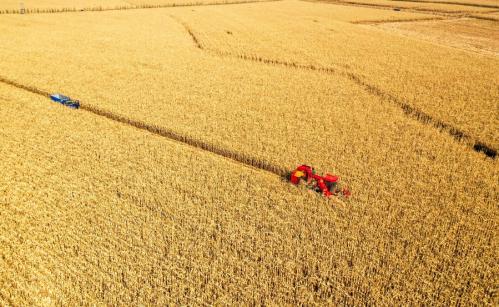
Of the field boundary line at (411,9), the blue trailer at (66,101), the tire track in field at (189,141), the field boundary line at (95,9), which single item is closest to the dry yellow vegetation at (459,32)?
the field boundary line at (411,9)

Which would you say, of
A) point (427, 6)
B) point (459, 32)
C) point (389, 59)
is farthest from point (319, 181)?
point (427, 6)

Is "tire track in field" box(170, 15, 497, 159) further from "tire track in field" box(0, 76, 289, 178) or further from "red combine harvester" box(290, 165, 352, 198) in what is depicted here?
"tire track in field" box(0, 76, 289, 178)

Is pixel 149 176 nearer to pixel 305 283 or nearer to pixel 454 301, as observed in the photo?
pixel 305 283

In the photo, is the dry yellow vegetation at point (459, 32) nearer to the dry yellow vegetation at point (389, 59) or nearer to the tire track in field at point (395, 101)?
the dry yellow vegetation at point (389, 59)

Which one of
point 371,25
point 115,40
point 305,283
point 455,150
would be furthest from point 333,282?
point 371,25

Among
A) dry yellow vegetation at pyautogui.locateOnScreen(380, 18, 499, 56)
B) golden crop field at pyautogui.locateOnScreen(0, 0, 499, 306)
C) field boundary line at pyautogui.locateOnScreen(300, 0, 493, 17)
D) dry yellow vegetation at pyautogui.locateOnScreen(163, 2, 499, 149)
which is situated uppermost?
field boundary line at pyautogui.locateOnScreen(300, 0, 493, 17)

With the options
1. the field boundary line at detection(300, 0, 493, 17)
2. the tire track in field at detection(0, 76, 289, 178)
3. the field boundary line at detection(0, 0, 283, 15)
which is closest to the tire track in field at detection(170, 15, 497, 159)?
the tire track in field at detection(0, 76, 289, 178)
